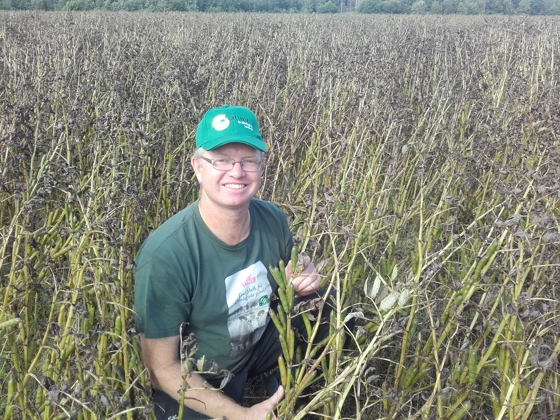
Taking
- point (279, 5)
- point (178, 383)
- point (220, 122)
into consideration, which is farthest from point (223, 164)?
point (279, 5)

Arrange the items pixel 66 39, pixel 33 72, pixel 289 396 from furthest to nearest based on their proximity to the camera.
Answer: pixel 66 39 → pixel 33 72 → pixel 289 396

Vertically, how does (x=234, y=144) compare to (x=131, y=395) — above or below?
above

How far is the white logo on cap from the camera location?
156 centimetres

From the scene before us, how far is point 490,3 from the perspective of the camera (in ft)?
109

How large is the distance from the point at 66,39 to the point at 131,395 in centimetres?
510

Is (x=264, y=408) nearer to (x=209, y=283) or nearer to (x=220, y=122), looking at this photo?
(x=209, y=283)

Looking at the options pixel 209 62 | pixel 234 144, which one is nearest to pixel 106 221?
pixel 234 144

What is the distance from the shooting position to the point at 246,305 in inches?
66.4

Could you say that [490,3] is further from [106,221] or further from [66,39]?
[106,221]

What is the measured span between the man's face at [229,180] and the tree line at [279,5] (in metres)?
17.7

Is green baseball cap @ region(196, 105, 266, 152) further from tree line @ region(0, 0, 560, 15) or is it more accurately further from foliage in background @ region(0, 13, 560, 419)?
tree line @ region(0, 0, 560, 15)

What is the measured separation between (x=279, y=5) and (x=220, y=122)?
119 ft

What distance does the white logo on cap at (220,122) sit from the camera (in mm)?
1557

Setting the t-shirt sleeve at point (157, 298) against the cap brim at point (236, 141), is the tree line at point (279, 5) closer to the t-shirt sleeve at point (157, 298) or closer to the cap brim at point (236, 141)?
the cap brim at point (236, 141)
